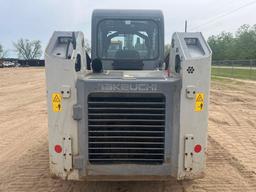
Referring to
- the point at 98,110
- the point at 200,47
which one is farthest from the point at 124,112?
the point at 200,47

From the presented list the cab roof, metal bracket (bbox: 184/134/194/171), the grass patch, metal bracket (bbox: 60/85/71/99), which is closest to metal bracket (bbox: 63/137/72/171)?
metal bracket (bbox: 60/85/71/99)

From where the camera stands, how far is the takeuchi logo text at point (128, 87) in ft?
14.5

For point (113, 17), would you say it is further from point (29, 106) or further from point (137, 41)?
point (29, 106)

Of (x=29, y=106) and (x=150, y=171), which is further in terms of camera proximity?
(x=29, y=106)

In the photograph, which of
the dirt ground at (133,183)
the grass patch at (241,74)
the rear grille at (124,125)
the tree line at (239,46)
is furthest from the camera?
the tree line at (239,46)

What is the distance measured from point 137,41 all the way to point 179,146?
8.73ft

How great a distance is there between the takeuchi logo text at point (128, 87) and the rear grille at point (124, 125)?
8 centimetres

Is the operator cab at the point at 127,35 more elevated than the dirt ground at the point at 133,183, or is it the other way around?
the operator cab at the point at 127,35

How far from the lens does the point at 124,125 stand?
14.7ft

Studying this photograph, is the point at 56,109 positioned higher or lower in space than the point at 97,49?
lower

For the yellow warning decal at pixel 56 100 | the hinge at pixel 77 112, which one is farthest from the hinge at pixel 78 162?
the yellow warning decal at pixel 56 100

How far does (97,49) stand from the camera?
6.52 meters

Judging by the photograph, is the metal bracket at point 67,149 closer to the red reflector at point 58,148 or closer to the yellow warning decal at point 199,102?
the red reflector at point 58,148

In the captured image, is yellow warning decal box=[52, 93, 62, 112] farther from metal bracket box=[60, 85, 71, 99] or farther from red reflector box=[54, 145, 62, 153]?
red reflector box=[54, 145, 62, 153]
